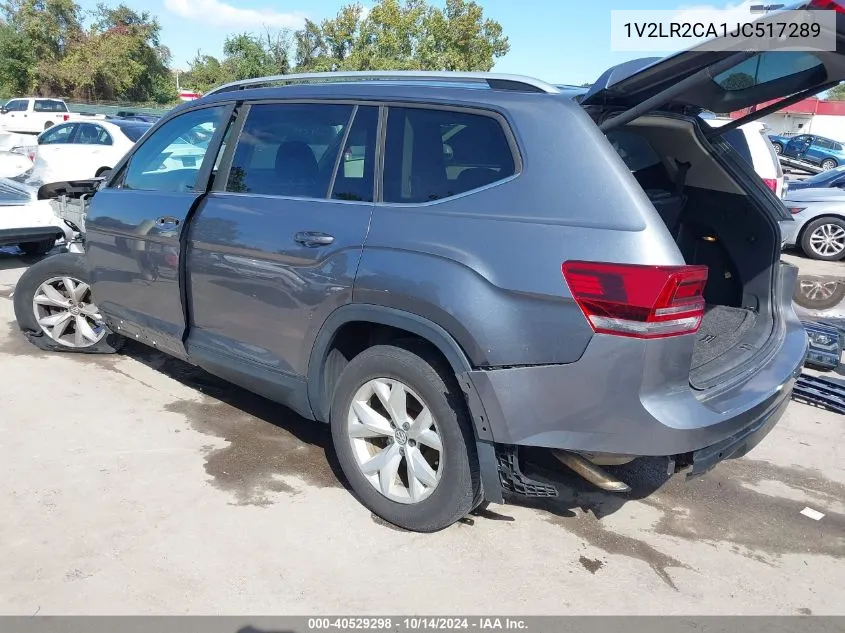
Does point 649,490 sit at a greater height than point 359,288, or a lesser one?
lesser

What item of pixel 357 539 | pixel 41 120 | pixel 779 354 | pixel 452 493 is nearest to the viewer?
pixel 452 493

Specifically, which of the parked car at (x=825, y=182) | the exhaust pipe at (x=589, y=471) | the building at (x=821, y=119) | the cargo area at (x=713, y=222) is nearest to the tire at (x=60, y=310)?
the exhaust pipe at (x=589, y=471)

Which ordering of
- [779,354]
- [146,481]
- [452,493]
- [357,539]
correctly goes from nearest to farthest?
[452,493]
[357,539]
[779,354]
[146,481]

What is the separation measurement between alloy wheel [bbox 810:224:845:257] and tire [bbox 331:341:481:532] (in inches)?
384

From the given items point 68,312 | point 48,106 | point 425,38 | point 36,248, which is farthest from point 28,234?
point 425,38

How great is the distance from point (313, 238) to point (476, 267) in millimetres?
906

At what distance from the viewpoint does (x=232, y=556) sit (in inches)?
119

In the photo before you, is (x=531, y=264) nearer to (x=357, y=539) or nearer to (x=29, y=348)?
(x=357, y=539)

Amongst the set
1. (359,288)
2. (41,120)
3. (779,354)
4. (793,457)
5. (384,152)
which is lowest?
(793,457)

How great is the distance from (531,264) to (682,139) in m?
1.62

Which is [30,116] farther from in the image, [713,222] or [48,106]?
[713,222]

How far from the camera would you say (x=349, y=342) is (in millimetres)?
3422
